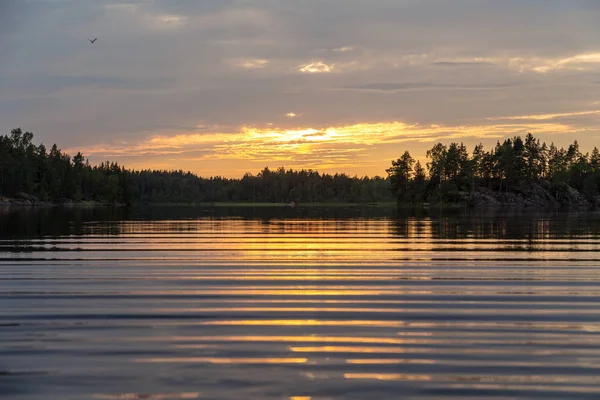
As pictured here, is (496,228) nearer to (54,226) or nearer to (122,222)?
(122,222)

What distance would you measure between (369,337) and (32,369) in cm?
742

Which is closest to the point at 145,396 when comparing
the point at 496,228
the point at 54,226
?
the point at 496,228

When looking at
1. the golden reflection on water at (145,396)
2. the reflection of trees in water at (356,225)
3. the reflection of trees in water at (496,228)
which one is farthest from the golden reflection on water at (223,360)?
the reflection of trees in water at (356,225)

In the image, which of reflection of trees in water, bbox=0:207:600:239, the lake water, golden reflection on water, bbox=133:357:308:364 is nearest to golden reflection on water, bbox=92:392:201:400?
the lake water

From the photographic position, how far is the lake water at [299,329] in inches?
441

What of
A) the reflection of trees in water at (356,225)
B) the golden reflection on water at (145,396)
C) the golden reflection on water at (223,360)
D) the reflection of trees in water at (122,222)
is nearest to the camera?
the golden reflection on water at (145,396)

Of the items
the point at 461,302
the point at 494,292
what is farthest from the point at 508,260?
the point at 461,302

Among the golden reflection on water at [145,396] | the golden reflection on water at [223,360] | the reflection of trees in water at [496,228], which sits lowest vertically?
the golden reflection on water at [145,396]

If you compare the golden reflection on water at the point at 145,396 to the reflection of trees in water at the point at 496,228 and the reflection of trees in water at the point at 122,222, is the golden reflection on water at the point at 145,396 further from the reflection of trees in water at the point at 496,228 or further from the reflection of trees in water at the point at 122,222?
the reflection of trees in water at the point at 122,222

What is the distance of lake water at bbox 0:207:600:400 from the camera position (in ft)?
36.7

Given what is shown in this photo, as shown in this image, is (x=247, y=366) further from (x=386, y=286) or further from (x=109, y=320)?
(x=386, y=286)

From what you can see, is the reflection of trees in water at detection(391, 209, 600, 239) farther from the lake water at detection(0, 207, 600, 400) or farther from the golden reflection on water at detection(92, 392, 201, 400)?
the golden reflection on water at detection(92, 392, 201, 400)

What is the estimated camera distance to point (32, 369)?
1213 cm

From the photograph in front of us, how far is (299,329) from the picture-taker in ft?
50.5
